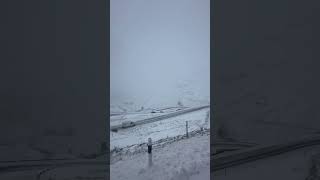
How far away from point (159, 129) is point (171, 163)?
252 millimetres

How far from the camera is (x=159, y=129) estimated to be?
90.7 inches

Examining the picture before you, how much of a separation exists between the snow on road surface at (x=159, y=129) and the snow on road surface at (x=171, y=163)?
86 mm

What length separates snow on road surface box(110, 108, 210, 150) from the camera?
2.24 m

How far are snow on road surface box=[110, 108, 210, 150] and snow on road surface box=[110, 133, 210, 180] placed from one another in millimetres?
86

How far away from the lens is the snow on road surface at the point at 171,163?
2193mm
